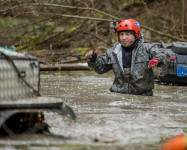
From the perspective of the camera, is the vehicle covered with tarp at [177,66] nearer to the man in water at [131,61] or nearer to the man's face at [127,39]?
the man in water at [131,61]

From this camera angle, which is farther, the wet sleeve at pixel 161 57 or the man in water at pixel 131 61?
the man in water at pixel 131 61

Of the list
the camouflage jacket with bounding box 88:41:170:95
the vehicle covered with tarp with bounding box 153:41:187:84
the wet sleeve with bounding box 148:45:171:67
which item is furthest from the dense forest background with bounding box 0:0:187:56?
the wet sleeve with bounding box 148:45:171:67

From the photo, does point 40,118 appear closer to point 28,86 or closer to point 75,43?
point 28,86

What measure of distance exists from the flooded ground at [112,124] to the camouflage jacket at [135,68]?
0.24 metres

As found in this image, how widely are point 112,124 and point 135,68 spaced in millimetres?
2800

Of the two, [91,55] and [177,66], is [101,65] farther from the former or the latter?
[177,66]

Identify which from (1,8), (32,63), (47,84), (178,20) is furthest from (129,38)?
(178,20)

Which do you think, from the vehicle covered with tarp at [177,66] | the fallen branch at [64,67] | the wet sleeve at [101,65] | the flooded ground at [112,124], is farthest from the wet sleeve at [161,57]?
the fallen branch at [64,67]

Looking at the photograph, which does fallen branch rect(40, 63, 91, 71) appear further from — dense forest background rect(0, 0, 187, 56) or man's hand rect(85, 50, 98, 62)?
man's hand rect(85, 50, 98, 62)

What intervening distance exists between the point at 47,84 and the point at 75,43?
6119 mm

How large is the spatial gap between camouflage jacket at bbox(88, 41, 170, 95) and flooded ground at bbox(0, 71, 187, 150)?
0.24 m

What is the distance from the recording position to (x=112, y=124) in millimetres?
→ 4160

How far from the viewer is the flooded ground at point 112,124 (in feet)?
10.8

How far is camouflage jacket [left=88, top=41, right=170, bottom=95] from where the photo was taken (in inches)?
269
